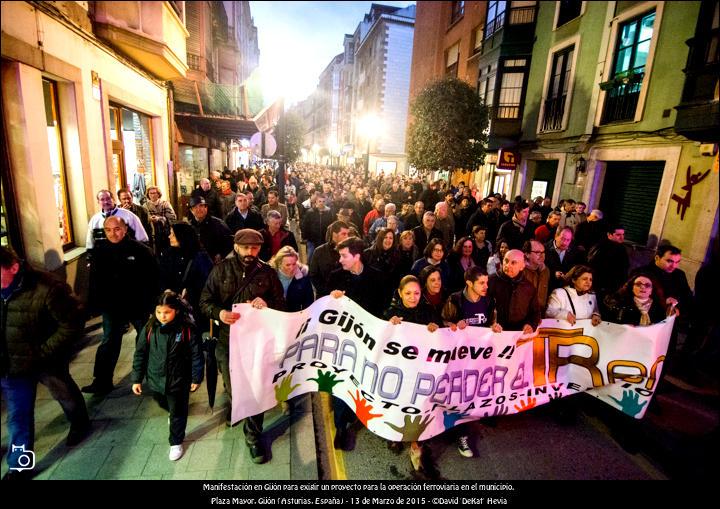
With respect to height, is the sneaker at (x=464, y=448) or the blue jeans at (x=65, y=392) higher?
the blue jeans at (x=65, y=392)

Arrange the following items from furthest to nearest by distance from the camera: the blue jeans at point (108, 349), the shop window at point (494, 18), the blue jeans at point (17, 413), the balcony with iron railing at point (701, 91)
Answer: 1. the shop window at point (494, 18)
2. the balcony with iron railing at point (701, 91)
3. the blue jeans at point (108, 349)
4. the blue jeans at point (17, 413)

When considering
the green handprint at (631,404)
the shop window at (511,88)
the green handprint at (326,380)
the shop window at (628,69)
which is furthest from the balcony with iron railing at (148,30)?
the shop window at (511,88)

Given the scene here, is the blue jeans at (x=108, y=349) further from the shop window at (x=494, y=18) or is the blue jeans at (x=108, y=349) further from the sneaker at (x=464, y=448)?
the shop window at (x=494, y=18)

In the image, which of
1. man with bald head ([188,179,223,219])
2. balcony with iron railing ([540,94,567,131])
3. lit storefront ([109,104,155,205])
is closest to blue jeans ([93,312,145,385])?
lit storefront ([109,104,155,205])

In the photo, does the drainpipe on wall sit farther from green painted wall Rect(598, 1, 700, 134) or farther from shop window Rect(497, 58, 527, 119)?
shop window Rect(497, 58, 527, 119)

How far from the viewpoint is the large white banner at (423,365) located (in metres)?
3.27

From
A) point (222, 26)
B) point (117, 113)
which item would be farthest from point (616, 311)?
point (222, 26)

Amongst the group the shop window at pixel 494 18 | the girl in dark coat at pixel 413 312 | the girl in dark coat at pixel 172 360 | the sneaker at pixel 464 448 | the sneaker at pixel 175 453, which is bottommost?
the sneaker at pixel 464 448

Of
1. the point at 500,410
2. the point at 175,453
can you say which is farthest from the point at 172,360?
the point at 500,410

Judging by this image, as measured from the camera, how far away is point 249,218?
673 cm

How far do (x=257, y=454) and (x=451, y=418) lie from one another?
181 cm

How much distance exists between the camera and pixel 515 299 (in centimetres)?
380

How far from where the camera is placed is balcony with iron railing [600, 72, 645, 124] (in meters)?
9.69

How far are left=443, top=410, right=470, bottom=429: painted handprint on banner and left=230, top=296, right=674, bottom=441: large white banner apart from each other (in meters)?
0.01
